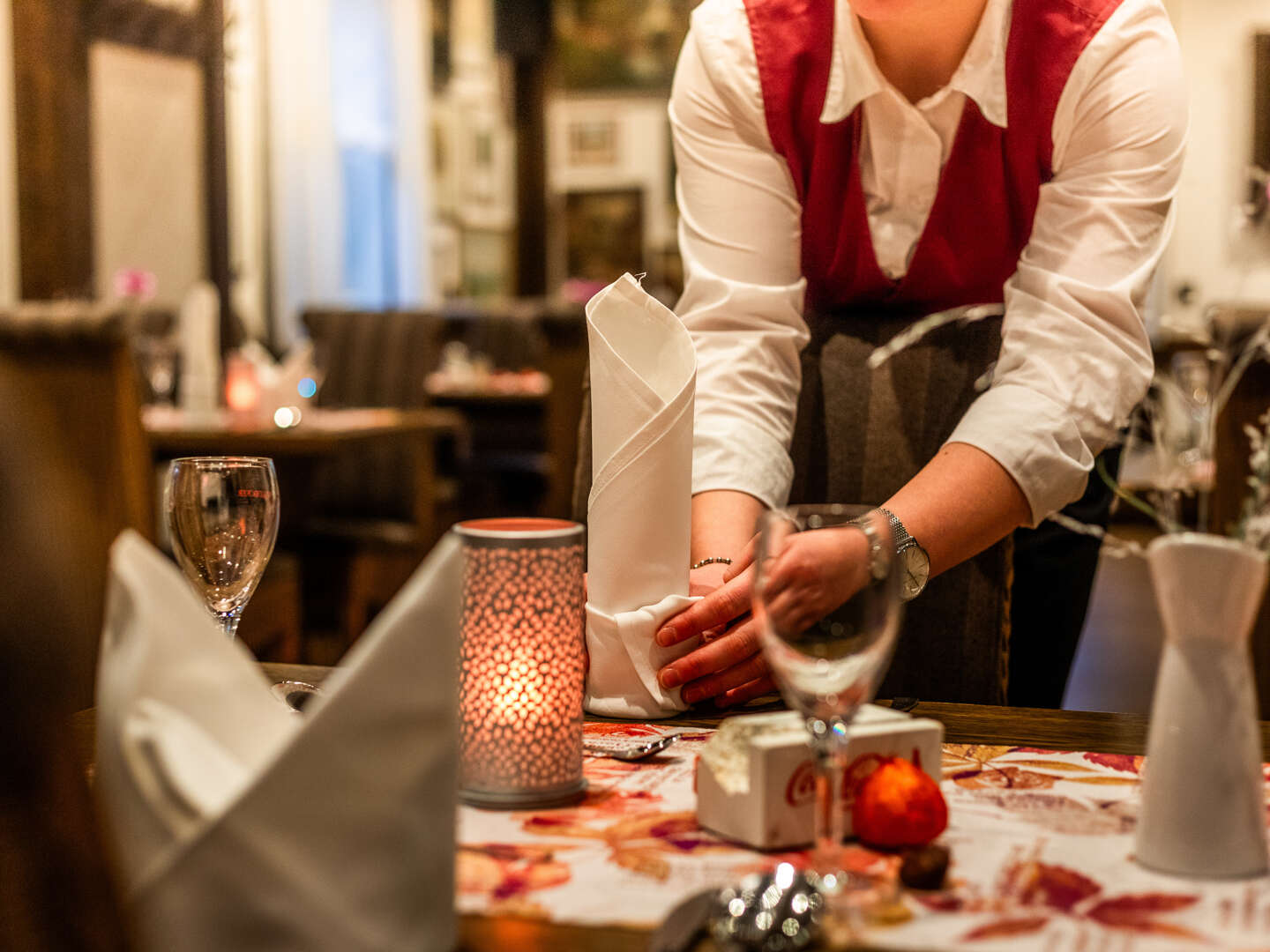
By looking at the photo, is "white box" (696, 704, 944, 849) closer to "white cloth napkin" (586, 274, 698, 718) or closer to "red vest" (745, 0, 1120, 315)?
"white cloth napkin" (586, 274, 698, 718)

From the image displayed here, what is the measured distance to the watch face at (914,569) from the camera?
113cm

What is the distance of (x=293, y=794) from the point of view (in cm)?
55

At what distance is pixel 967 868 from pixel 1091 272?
0.78 meters

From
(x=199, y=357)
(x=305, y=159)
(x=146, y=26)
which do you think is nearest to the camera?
(x=199, y=357)

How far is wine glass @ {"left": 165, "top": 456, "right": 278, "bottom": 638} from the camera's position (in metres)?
0.93

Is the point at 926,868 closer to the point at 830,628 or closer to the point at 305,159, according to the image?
the point at 830,628

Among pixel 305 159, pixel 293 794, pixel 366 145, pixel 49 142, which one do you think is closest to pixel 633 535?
pixel 293 794

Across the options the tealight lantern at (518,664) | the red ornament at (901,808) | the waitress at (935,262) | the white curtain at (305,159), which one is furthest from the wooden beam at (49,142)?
the red ornament at (901,808)

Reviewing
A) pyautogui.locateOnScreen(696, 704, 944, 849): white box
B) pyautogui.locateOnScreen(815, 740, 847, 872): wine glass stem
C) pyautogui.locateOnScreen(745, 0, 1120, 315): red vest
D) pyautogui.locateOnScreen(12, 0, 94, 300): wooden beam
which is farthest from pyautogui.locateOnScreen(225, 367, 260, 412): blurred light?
pyautogui.locateOnScreen(815, 740, 847, 872): wine glass stem

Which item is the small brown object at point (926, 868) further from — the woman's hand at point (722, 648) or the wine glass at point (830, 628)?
the woman's hand at point (722, 648)

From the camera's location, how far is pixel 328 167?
6586 mm

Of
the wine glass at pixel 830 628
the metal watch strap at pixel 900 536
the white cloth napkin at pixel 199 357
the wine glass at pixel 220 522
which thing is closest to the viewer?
the wine glass at pixel 830 628

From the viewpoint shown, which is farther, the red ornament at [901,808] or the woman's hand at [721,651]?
the woman's hand at [721,651]

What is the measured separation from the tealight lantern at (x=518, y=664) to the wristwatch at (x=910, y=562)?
A: 1.35 ft
